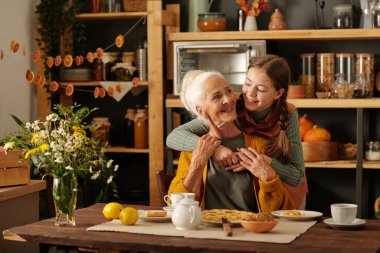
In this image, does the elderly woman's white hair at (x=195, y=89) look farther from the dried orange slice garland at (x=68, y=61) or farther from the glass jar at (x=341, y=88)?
the dried orange slice garland at (x=68, y=61)

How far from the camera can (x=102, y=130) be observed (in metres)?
5.65

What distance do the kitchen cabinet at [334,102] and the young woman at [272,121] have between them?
182 centimetres

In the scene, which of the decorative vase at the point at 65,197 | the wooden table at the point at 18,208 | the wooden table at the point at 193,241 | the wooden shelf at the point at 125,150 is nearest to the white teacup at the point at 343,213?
the wooden table at the point at 193,241

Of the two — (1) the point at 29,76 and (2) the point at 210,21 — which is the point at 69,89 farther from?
(2) the point at 210,21

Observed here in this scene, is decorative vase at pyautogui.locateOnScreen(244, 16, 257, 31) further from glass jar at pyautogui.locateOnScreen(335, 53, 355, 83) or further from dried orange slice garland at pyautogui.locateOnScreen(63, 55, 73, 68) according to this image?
dried orange slice garland at pyautogui.locateOnScreen(63, 55, 73, 68)

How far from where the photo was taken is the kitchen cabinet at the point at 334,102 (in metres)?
5.04

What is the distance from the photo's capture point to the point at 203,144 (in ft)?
10.5

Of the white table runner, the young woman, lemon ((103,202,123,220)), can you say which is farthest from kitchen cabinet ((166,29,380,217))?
lemon ((103,202,123,220))

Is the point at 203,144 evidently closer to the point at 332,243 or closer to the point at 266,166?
the point at 266,166

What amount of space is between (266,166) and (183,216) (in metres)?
0.55

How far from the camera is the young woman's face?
3.26 meters

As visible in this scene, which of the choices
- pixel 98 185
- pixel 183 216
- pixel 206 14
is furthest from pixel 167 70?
pixel 183 216

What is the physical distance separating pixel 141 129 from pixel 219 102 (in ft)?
7.97

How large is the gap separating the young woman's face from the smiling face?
0.08 meters
